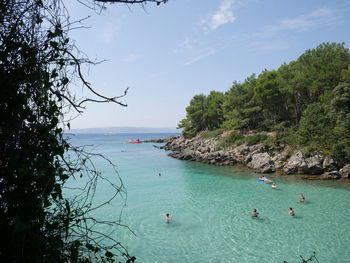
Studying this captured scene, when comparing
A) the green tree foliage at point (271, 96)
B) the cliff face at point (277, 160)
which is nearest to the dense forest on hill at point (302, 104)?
the green tree foliage at point (271, 96)

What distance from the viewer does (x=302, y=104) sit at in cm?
3306

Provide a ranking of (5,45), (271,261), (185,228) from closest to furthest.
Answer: (5,45), (271,261), (185,228)

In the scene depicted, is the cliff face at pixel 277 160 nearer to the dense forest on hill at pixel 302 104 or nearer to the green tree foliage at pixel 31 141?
the dense forest on hill at pixel 302 104

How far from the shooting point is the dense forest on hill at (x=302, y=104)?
2127 cm

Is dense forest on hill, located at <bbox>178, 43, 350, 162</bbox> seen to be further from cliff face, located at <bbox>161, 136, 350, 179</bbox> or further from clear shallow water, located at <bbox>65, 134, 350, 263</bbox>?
clear shallow water, located at <bbox>65, 134, 350, 263</bbox>

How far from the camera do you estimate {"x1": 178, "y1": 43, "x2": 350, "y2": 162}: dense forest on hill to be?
21266 mm

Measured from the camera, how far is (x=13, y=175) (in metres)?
1.51

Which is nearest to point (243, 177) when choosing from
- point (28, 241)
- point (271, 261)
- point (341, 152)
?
point (341, 152)

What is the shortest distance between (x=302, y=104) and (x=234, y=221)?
26870mm

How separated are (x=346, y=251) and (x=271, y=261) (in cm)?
332

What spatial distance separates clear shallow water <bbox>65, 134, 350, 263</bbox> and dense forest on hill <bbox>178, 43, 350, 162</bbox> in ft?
16.3

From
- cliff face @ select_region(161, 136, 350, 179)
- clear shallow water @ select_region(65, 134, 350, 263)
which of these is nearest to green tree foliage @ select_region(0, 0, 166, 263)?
clear shallow water @ select_region(65, 134, 350, 263)

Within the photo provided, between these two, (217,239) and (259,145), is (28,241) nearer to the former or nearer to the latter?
(217,239)

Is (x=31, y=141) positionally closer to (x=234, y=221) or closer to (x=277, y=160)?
(x=234, y=221)
